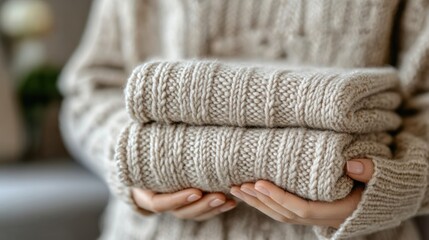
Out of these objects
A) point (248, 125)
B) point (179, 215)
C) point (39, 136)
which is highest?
point (248, 125)

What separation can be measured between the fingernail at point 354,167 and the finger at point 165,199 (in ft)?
0.48

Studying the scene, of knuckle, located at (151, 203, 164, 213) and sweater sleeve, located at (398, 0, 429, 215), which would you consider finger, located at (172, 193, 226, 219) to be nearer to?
knuckle, located at (151, 203, 164, 213)

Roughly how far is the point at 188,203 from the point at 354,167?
0.56 feet

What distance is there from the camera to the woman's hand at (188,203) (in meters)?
0.57

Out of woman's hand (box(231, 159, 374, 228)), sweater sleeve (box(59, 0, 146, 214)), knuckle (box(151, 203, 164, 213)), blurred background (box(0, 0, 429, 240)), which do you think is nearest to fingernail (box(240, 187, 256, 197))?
woman's hand (box(231, 159, 374, 228))

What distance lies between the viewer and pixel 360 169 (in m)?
0.52

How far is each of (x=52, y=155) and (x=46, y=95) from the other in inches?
9.6

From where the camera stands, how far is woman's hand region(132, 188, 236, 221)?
57 cm

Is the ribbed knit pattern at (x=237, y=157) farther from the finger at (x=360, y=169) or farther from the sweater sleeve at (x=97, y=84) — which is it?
the sweater sleeve at (x=97, y=84)

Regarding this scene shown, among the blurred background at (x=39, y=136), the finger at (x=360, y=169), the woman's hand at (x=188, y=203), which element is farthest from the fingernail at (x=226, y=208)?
the blurred background at (x=39, y=136)

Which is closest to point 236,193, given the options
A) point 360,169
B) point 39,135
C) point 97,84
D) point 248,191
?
point 248,191

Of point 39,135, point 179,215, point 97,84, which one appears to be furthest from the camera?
point 39,135

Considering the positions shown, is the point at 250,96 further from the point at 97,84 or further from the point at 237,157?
Result: the point at 97,84

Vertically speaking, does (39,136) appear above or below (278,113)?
below
